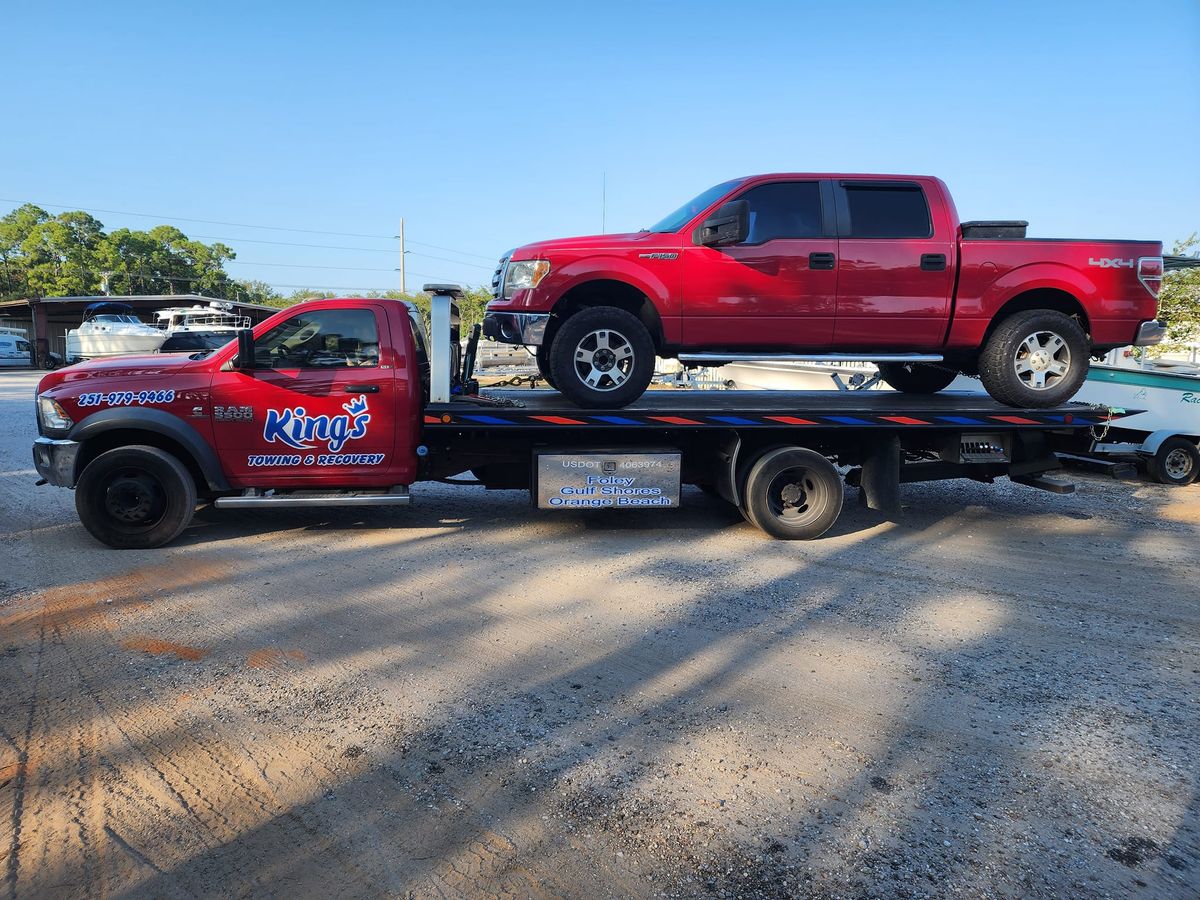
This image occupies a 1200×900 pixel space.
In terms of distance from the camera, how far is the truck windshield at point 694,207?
6.78 m

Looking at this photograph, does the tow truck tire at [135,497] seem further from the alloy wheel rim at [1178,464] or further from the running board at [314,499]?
the alloy wheel rim at [1178,464]

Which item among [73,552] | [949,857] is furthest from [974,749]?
[73,552]

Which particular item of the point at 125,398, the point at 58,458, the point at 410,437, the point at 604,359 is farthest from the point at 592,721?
the point at 58,458

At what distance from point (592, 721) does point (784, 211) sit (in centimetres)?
492

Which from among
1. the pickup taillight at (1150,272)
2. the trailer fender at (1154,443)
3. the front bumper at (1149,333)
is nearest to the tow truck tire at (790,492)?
the front bumper at (1149,333)

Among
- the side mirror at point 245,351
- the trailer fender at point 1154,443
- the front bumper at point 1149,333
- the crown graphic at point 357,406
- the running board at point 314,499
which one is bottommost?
the running board at point 314,499

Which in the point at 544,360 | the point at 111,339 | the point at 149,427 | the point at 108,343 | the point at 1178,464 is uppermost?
the point at 111,339

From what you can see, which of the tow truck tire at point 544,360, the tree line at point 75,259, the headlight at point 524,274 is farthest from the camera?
the tree line at point 75,259

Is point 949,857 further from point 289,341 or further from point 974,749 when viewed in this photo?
point 289,341

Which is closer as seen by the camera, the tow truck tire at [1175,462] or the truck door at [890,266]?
the truck door at [890,266]

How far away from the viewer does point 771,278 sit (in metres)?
6.64

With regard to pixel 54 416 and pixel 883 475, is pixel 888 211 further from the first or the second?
pixel 54 416

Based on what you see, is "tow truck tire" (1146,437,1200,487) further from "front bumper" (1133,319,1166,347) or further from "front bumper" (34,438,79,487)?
"front bumper" (34,438,79,487)

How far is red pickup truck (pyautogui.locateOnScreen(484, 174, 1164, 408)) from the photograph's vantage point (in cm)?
662
